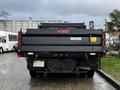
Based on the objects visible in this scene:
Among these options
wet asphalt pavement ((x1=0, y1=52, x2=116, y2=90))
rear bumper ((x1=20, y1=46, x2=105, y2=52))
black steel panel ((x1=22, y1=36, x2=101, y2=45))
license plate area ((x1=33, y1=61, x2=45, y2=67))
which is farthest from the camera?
license plate area ((x1=33, y1=61, x2=45, y2=67))

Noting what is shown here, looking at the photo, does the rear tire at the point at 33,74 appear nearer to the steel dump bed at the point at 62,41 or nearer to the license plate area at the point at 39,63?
the license plate area at the point at 39,63

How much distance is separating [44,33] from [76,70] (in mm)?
1843

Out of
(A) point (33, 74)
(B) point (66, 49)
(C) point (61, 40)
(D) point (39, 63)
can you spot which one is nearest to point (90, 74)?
(A) point (33, 74)

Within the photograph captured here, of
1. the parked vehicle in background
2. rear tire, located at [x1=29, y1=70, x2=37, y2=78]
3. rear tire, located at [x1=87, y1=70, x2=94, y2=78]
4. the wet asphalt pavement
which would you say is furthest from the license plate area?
the parked vehicle in background

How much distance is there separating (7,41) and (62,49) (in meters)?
35.4

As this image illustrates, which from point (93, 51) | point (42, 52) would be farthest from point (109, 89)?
point (42, 52)

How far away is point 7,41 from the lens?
49.7m

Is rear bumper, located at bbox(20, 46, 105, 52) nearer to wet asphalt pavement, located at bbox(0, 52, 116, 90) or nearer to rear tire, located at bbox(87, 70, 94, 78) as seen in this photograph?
wet asphalt pavement, located at bbox(0, 52, 116, 90)

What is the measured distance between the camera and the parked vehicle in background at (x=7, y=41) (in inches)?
1875

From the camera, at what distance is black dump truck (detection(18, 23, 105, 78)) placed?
14961mm

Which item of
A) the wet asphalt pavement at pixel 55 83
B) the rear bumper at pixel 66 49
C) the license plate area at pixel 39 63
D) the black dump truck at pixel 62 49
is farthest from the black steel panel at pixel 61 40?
the wet asphalt pavement at pixel 55 83

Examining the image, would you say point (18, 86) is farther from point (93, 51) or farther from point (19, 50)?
point (93, 51)

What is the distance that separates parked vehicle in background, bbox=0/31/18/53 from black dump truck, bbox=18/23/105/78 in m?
32.5

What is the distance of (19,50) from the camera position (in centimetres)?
1509
